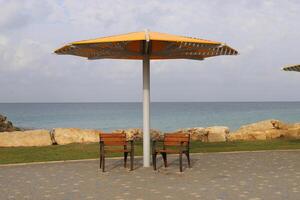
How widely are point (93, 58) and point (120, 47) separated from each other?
198 centimetres

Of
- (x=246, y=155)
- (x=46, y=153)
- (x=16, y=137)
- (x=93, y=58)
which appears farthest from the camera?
(x=16, y=137)

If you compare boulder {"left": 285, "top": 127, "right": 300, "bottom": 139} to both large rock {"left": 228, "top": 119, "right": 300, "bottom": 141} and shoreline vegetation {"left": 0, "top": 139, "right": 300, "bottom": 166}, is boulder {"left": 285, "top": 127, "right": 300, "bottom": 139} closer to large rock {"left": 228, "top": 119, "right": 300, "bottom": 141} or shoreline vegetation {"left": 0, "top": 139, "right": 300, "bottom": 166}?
large rock {"left": 228, "top": 119, "right": 300, "bottom": 141}

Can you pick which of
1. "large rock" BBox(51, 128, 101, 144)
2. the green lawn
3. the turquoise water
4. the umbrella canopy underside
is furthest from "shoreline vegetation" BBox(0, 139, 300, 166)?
the turquoise water

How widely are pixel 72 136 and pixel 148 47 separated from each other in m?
7.94

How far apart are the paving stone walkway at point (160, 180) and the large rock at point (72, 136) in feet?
18.5

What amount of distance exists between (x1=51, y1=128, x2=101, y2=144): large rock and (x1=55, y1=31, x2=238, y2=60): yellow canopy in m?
5.86

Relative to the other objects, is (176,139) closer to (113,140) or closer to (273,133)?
(113,140)

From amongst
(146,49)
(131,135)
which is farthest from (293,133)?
(146,49)

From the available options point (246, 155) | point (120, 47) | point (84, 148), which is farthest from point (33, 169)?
point (246, 155)

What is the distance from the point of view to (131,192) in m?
7.53

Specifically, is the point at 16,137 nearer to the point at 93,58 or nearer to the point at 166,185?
the point at 93,58

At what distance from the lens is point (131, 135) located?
754 inches

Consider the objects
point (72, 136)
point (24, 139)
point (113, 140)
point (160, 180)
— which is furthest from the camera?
point (72, 136)

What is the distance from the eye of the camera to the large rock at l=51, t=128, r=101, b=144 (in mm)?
16812
